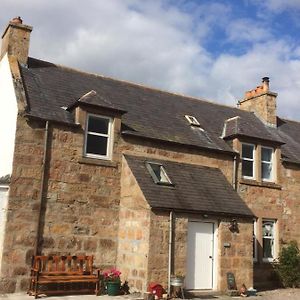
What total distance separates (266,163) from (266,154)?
0.40m

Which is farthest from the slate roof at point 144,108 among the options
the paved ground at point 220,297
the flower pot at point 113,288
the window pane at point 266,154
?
the paved ground at point 220,297

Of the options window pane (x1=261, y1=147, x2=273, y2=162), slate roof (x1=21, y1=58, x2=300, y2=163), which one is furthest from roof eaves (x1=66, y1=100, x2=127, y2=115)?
window pane (x1=261, y1=147, x2=273, y2=162)

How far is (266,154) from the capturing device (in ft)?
63.7

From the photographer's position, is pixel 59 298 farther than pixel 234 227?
No

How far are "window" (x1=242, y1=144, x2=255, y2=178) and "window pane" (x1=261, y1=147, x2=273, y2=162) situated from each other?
594mm

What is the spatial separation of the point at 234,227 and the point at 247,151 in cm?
477

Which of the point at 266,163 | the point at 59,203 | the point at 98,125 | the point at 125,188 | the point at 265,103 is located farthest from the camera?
the point at 265,103

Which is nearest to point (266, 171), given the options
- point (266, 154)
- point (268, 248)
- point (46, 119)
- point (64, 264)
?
point (266, 154)

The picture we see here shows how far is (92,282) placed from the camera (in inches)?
543

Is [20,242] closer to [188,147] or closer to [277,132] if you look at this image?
[188,147]

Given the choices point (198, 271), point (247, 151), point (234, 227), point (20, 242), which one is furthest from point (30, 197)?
point (247, 151)

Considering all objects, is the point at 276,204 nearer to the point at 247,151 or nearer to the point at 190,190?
the point at 247,151

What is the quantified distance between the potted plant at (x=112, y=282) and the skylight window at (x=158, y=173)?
3254 mm

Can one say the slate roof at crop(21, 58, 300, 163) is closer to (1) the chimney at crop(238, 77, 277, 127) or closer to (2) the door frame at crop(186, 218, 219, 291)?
(1) the chimney at crop(238, 77, 277, 127)
